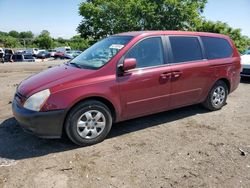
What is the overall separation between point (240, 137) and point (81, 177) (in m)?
2.82

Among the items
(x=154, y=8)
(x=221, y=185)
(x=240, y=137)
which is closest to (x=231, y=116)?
(x=240, y=137)

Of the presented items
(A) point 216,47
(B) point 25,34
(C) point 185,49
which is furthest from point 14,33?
(C) point 185,49

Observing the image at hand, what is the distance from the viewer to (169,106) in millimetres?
5203

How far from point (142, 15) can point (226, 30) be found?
32.5 feet

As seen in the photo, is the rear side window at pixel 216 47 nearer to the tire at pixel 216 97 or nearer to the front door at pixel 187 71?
the front door at pixel 187 71

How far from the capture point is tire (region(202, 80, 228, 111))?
19.6 feet

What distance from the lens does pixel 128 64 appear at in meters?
4.35

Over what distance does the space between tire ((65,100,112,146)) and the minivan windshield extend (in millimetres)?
692

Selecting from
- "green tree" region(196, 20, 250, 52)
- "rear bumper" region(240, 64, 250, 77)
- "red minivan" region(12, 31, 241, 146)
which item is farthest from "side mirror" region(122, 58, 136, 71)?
"green tree" region(196, 20, 250, 52)

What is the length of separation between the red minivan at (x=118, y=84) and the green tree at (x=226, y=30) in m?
23.1

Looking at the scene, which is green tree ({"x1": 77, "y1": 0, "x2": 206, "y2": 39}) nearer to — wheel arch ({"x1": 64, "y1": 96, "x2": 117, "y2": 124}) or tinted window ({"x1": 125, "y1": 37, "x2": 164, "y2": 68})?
tinted window ({"x1": 125, "y1": 37, "x2": 164, "y2": 68})

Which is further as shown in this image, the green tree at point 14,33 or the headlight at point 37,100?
the green tree at point 14,33

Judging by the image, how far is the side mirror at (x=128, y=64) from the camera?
14.2 ft

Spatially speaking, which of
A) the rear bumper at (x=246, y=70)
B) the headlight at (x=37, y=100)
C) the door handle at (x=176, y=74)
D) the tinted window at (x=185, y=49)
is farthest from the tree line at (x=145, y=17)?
the headlight at (x=37, y=100)
